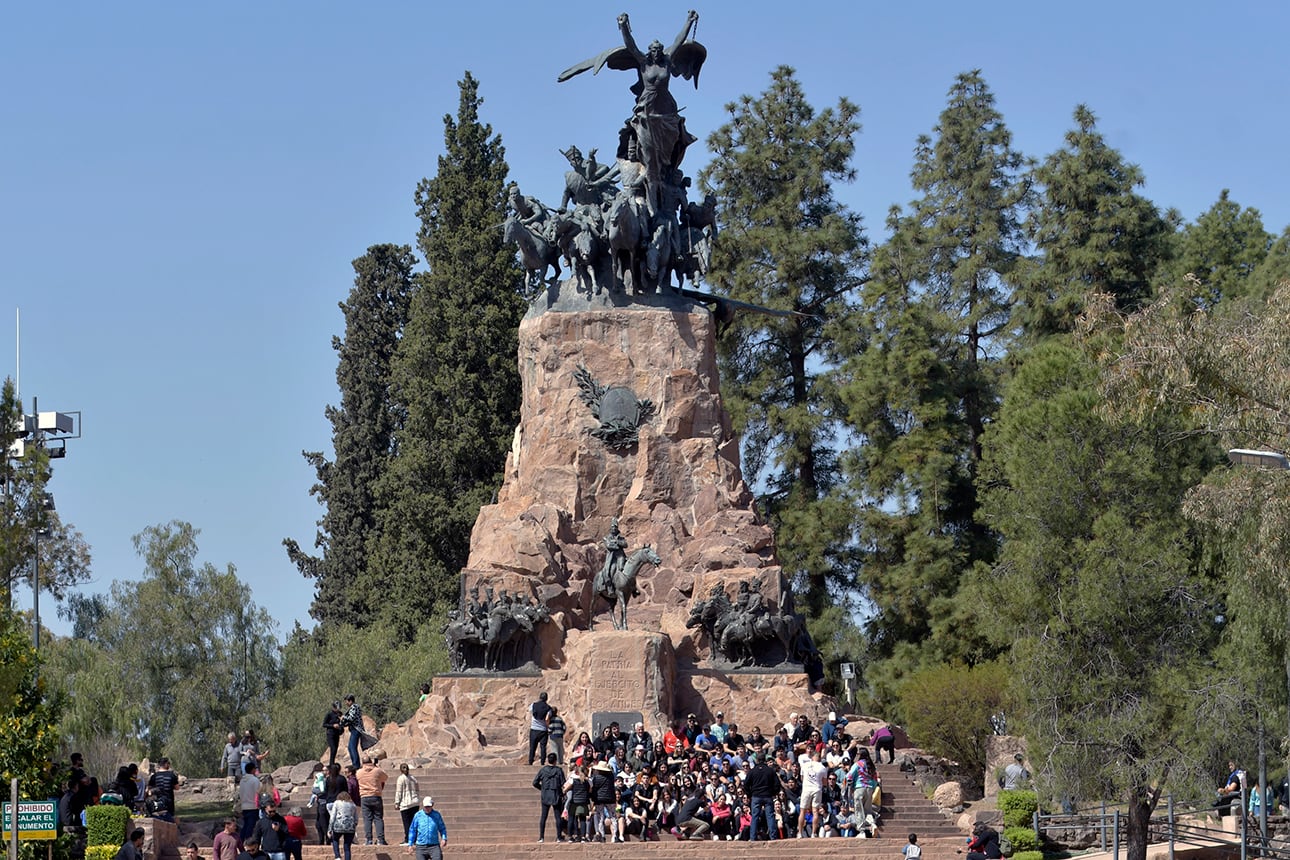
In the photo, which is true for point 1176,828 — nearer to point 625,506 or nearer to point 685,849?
point 685,849

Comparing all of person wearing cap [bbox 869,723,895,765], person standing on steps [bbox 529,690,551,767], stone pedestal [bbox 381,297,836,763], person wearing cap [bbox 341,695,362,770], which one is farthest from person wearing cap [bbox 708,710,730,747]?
person wearing cap [bbox 341,695,362,770]

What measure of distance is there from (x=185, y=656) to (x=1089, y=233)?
27618 millimetres

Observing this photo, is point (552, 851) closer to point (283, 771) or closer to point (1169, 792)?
point (1169, 792)

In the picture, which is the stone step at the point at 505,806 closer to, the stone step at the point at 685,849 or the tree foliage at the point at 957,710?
the stone step at the point at 685,849

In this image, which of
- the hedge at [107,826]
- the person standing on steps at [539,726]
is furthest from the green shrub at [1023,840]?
the hedge at [107,826]

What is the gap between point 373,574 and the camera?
66.0 metres

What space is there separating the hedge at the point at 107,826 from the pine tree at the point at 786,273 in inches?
1390

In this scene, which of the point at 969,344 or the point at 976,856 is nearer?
the point at 976,856

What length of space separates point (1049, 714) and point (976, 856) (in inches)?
418

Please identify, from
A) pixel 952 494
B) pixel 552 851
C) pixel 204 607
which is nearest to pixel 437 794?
pixel 552 851

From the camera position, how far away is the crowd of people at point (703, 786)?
3503 cm

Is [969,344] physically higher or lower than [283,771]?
higher

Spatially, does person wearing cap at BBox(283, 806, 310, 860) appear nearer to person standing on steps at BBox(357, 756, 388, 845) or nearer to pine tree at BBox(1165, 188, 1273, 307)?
person standing on steps at BBox(357, 756, 388, 845)

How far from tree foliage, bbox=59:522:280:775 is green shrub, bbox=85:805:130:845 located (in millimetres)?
27885
